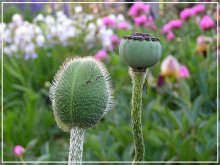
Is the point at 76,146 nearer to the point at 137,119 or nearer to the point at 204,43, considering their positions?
the point at 137,119

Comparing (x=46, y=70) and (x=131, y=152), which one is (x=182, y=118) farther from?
(x=46, y=70)

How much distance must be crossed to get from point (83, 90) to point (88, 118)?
24mm

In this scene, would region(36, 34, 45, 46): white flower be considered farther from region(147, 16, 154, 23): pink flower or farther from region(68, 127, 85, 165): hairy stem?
region(68, 127, 85, 165): hairy stem

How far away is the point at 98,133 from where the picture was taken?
2211 millimetres

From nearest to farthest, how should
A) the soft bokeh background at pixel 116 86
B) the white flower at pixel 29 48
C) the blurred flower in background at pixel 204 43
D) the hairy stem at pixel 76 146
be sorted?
the hairy stem at pixel 76 146 < the soft bokeh background at pixel 116 86 < the blurred flower in background at pixel 204 43 < the white flower at pixel 29 48

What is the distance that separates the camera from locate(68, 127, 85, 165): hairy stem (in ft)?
1.24

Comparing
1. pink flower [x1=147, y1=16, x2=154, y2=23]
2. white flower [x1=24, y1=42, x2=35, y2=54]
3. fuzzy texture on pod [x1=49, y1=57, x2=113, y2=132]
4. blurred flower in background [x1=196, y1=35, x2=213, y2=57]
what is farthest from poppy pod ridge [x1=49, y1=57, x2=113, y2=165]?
white flower [x1=24, y1=42, x2=35, y2=54]

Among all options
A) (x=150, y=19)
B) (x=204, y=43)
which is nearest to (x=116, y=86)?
(x=204, y=43)

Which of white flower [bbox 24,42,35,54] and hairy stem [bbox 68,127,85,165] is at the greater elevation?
hairy stem [bbox 68,127,85,165]

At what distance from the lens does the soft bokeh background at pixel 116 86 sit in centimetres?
203

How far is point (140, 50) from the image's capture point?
1.32 feet

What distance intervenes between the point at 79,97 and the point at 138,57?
2.4 inches

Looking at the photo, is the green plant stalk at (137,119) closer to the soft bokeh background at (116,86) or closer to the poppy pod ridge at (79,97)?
the poppy pod ridge at (79,97)

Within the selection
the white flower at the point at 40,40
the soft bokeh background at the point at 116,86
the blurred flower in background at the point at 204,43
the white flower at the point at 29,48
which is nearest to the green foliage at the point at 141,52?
the soft bokeh background at the point at 116,86
